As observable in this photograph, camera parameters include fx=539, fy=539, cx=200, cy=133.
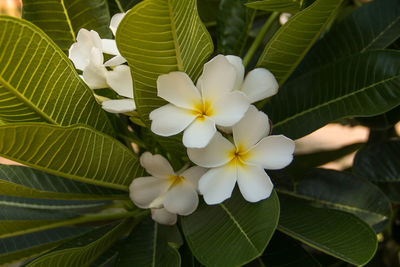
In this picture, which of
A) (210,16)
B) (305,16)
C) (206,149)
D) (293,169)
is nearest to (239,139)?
(206,149)

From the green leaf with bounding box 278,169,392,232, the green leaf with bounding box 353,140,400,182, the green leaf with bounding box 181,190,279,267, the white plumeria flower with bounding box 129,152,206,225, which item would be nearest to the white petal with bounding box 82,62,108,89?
the white plumeria flower with bounding box 129,152,206,225

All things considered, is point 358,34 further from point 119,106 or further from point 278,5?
point 119,106

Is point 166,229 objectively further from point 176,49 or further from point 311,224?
point 176,49

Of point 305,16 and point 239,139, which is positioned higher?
point 305,16

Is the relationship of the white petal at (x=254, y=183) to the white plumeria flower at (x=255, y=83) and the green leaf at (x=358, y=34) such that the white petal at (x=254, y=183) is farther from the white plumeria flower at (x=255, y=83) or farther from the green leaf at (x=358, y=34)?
the green leaf at (x=358, y=34)

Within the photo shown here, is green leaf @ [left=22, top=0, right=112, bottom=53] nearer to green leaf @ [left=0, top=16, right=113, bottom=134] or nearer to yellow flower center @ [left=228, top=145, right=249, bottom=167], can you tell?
green leaf @ [left=0, top=16, right=113, bottom=134]

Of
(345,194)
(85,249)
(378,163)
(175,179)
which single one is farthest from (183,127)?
(378,163)
